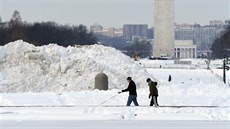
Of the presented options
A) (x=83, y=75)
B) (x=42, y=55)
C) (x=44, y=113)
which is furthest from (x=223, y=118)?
(x=42, y=55)

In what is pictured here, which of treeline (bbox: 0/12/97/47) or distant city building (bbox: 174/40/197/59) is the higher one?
treeline (bbox: 0/12/97/47)

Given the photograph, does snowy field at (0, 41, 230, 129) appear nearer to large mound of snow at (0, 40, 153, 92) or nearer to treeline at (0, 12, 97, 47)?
large mound of snow at (0, 40, 153, 92)

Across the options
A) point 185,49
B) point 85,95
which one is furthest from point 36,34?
point 85,95

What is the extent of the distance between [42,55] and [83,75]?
7.82 ft

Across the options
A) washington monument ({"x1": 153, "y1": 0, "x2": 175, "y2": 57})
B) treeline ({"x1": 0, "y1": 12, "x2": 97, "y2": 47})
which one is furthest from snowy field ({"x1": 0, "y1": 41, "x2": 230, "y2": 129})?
washington monument ({"x1": 153, "y1": 0, "x2": 175, "y2": 57})

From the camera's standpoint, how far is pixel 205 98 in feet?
73.8

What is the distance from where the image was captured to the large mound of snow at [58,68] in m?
26.8

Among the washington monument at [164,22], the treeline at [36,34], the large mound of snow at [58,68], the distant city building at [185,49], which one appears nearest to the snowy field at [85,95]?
the large mound of snow at [58,68]

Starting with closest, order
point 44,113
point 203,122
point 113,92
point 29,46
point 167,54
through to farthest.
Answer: point 203,122 < point 44,113 < point 113,92 < point 29,46 < point 167,54

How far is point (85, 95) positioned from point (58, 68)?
5.29 meters

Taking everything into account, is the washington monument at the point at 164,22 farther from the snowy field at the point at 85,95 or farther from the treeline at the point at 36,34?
the snowy field at the point at 85,95

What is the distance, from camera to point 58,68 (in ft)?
91.2

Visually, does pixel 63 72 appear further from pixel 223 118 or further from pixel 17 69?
pixel 223 118

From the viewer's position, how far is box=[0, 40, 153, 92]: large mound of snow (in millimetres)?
26812
